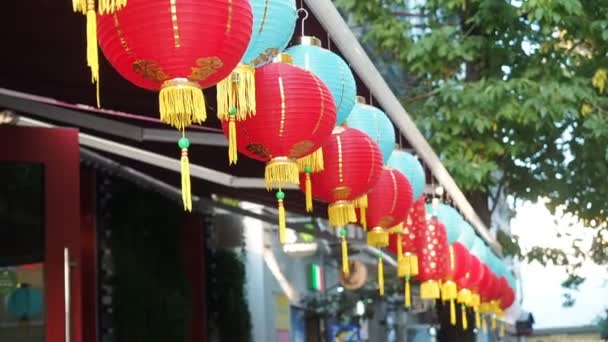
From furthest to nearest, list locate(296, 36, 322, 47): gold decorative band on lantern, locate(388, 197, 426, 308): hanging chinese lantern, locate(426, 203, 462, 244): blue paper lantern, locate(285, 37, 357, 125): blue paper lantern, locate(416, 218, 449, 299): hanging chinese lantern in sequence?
locate(426, 203, 462, 244): blue paper lantern, locate(416, 218, 449, 299): hanging chinese lantern, locate(388, 197, 426, 308): hanging chinese lantern, locate(296, 36, 322, 47): gold decorative band on lantern, locate(285, 37, 357, 125): blue paper lantern

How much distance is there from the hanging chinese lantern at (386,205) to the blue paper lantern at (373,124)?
212 millimetres

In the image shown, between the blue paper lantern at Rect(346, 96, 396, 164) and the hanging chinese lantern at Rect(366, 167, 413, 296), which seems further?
the hanging chinese lantern at Rect(366, 167, 413, 296)

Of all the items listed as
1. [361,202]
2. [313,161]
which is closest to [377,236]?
[361,202]

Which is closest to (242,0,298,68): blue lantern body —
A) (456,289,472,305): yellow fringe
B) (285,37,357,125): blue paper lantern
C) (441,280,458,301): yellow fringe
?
(285,37,357,125): blue paper lantern

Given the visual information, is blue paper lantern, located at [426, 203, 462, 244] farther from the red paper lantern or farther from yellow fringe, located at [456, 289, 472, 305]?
the red paper lantern

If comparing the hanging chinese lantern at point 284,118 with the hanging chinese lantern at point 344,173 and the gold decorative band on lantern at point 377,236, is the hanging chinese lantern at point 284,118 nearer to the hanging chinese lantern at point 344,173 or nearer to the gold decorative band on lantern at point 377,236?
the hanging chinese lantern at point 344,173

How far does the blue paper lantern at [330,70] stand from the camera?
4289mm

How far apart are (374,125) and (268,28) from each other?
2.00 metres

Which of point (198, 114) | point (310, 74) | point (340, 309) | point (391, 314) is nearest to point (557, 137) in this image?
point (340, 309)

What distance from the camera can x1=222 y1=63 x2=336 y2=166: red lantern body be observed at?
148 inches

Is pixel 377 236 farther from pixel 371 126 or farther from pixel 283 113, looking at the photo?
pixel 283 113

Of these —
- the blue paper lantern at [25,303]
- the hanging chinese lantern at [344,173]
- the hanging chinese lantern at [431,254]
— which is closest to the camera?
the hanging chinese lantern at [344,173]

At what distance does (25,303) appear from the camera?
231 inches

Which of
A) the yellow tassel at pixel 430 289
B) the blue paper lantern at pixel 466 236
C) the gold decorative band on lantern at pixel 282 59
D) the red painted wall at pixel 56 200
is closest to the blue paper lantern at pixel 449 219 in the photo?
the blue paper lantern at pixel 466 236
